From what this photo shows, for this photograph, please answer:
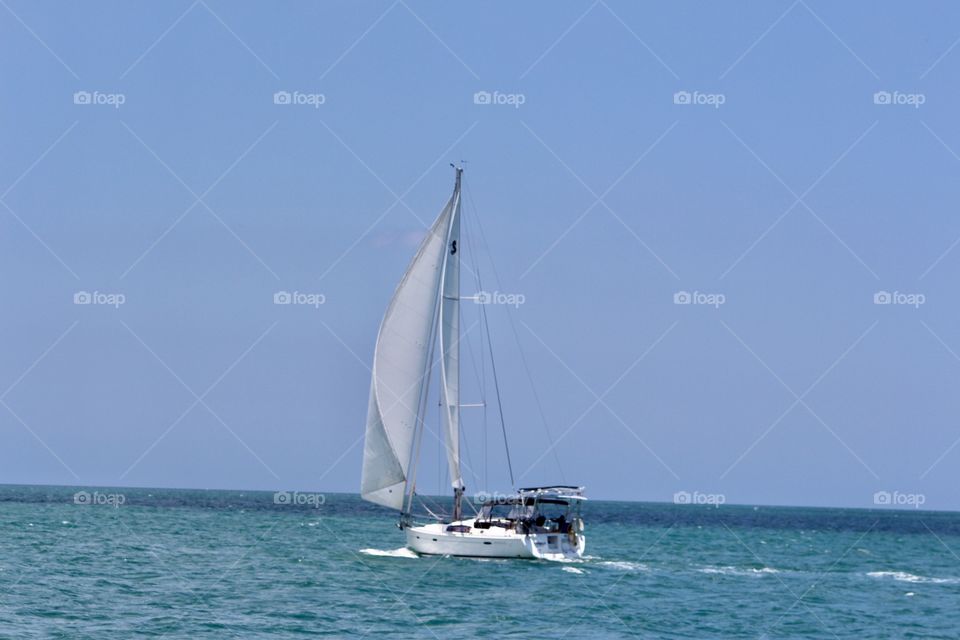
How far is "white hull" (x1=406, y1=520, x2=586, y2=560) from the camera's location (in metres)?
56.4

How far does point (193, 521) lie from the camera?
98812 millimetres

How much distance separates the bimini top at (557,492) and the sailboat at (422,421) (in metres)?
0.04

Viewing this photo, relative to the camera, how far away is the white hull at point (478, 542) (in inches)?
2221

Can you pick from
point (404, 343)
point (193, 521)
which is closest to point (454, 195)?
point (404, 343)

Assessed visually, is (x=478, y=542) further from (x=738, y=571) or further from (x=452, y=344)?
(x=738, y=571)

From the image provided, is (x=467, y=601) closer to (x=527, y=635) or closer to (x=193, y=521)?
(x=527, y=635)

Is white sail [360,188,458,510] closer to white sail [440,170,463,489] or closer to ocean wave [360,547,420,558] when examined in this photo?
white sail [440,170,463,489]

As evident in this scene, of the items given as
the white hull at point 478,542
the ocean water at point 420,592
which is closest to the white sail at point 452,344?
the white hull at point 478,542

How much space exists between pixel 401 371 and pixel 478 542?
7.70m

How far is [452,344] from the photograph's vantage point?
58.7m

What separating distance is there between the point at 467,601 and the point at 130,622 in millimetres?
11680

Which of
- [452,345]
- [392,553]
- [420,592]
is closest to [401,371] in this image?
[452,345]

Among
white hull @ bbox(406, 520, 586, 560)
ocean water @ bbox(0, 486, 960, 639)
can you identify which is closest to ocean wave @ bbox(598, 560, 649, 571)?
ocean water @ bbox(0, 486, 960, 639)

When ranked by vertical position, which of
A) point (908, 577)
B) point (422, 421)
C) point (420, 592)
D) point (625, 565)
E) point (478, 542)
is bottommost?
point (420, 592)
